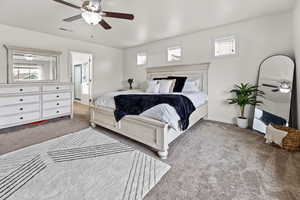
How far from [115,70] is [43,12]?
324 cm

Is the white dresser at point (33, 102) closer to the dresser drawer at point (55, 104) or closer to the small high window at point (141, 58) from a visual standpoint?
the dresser drawer at point (55, 104)

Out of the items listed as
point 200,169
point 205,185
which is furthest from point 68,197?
point 200,169

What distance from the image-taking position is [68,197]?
1304mm

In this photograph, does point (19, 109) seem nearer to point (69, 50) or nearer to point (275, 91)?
point (69, 50)

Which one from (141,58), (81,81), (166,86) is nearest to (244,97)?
(166,86)

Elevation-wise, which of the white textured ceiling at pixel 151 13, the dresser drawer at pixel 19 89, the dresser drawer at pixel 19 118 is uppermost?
the white textured ceiling at pixel 151 13

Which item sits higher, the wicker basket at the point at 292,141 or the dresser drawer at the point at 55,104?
the dresser drawer at the point at 55,104

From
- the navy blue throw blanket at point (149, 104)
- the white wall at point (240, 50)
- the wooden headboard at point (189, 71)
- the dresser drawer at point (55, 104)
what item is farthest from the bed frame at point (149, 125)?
the dresser drawer at point (55, 104)

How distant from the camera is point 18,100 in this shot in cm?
318

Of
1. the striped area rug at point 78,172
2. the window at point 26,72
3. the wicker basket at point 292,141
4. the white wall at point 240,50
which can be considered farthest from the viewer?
the window at point 26,72

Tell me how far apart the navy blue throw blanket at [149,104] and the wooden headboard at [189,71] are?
4.74ft

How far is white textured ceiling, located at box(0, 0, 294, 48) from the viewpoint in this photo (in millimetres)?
2457

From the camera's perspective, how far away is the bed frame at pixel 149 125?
201 centimetres

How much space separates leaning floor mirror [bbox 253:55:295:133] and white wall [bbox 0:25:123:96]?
4891mm
